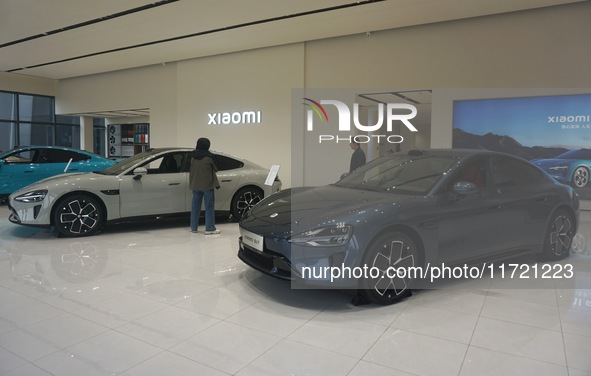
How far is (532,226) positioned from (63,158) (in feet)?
25.8

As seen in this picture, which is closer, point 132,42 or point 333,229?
point 333,229

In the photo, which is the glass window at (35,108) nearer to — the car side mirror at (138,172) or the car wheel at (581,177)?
the car side mirror at (138,172)

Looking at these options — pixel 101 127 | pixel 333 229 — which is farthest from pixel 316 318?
pixel 101 127

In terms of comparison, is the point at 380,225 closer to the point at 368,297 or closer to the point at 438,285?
the point at 368,297

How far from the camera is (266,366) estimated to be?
2168 millimetres

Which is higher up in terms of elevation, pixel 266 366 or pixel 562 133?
pixel 562 133

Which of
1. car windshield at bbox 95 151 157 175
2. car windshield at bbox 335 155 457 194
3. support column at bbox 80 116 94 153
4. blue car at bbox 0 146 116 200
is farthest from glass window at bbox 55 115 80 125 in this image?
car windshield at bbox 335 155 457 194

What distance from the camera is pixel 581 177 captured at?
5594 mm

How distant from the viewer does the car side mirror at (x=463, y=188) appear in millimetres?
3150

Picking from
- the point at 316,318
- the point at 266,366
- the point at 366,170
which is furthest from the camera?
the point at 366,170

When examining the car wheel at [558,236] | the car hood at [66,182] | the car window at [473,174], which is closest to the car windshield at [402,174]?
the car window at [473,174]

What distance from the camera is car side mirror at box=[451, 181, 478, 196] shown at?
3150 mm

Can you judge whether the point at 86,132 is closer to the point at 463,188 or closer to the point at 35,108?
the point at 35,108

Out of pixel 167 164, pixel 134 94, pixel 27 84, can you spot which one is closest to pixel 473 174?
pixel 167 164
